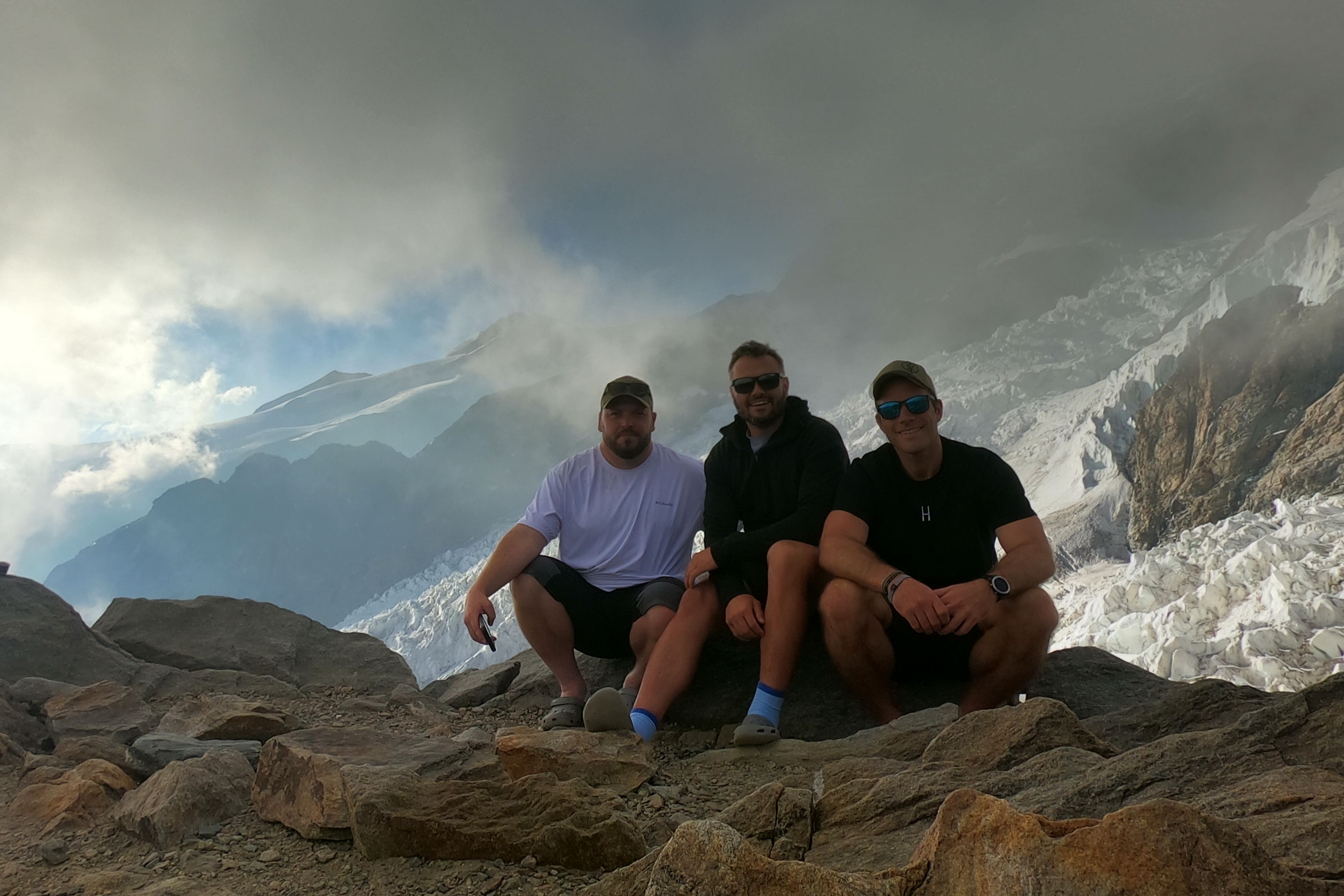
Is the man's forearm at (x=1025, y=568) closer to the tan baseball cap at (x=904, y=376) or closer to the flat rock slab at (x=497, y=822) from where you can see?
the tan baseball cap at (x=904, y=376)

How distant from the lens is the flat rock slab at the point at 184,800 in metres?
2.80

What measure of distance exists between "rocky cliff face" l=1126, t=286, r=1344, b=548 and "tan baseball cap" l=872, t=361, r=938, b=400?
40.3 metres

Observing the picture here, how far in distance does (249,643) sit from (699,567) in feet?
16.0

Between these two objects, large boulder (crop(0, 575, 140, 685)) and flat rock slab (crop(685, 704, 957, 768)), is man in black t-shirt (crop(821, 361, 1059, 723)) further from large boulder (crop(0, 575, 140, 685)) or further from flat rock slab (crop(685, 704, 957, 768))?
large boulder (crop(0, 575, 140, 685))

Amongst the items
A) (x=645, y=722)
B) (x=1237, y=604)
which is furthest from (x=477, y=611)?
(x=1237, y=604)

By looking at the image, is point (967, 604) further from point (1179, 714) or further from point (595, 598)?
point (595, 598)

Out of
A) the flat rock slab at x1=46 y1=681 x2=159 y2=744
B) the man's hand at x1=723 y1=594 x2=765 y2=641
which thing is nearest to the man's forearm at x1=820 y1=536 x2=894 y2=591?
the man's hand at x1=723 y1=594 x2=765 y2=641

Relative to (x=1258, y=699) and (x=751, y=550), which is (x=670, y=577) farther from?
(x=1258, y=699)

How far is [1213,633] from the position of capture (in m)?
21.1

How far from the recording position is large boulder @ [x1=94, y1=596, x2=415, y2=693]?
6.38 m

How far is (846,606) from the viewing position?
3.43m

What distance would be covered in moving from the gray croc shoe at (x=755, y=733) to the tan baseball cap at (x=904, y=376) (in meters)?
1.56

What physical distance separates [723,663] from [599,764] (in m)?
1.73

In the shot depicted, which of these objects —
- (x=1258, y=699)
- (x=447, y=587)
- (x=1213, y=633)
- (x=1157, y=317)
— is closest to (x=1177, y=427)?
(x=1157, y=317)
